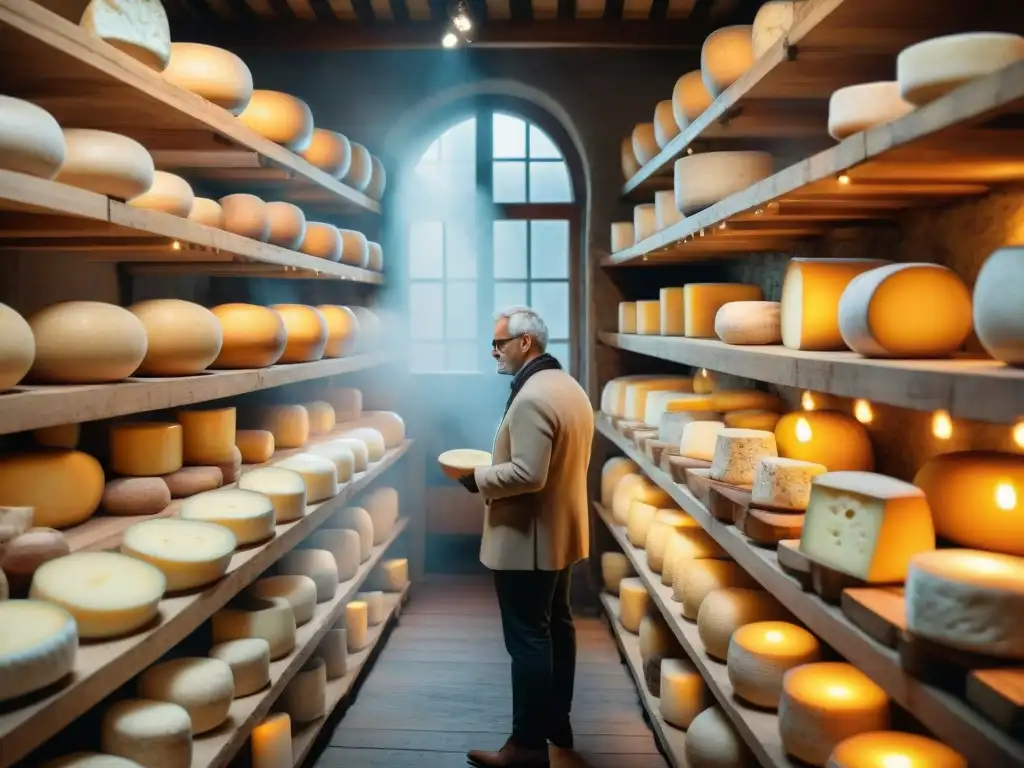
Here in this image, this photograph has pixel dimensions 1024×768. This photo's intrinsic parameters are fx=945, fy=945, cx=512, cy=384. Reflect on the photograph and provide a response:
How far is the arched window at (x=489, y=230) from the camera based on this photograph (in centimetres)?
589

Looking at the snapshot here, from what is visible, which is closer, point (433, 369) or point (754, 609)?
point (754, 609)

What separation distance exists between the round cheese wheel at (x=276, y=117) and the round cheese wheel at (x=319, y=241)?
17.1 inches

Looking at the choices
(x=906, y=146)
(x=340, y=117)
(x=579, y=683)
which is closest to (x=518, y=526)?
(x=579, y=683)

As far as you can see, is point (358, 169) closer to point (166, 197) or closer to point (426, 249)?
point (426, 249)

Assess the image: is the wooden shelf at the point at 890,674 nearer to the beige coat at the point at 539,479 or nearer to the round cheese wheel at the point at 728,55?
the beige coat at the point at 539,479

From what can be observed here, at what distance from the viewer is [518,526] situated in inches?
125

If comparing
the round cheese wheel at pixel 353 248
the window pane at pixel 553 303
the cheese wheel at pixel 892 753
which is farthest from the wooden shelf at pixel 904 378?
the window pane at pixel 553 303

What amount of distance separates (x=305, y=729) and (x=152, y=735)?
4.15 feet

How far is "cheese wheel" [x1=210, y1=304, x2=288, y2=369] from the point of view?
3.00m

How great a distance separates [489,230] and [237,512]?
11.8 ft

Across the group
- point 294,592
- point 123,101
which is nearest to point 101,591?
point 123,101

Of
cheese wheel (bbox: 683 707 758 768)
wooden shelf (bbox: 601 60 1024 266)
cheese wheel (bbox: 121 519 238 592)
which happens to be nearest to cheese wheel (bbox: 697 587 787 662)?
cheese wheel (bbox: 683 707 758 768)

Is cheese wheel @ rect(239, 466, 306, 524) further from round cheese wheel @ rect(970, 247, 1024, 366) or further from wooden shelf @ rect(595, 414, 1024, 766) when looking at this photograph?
round cheese wheel @ rect(970, 247, 1024, 366)

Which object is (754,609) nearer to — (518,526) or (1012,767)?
(518,526)
